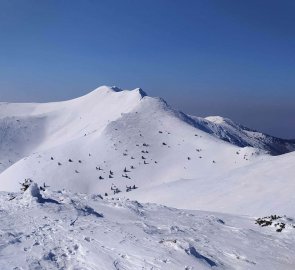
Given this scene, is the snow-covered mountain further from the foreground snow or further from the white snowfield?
the foreground snow

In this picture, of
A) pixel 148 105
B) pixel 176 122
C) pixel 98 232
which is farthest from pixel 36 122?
pixel 98 232

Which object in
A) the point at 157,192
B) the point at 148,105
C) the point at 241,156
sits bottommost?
the point at 157,192

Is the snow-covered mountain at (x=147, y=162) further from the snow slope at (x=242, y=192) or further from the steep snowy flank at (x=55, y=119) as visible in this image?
the steep snowy flank at (x=55, y=119)

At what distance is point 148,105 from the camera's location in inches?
2430

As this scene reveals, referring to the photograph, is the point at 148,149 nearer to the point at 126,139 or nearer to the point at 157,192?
the point at 126,139

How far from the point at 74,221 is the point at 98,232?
1.26 metres

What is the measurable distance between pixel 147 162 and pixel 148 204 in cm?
2805

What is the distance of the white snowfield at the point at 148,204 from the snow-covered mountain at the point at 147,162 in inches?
4.6

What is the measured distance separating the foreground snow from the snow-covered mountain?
21.2ft

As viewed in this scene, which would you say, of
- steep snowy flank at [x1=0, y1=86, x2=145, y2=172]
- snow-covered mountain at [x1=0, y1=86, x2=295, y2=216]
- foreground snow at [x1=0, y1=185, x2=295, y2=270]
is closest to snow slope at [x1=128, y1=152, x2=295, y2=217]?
snow-covered mountain at [x1=0, y1=86, x2=295, y2=216]

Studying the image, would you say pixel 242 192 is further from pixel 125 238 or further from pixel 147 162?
pixel 147 162

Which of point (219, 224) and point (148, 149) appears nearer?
point (219, 224)

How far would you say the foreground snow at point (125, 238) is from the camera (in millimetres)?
9508

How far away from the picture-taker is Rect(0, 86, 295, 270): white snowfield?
10047mm
